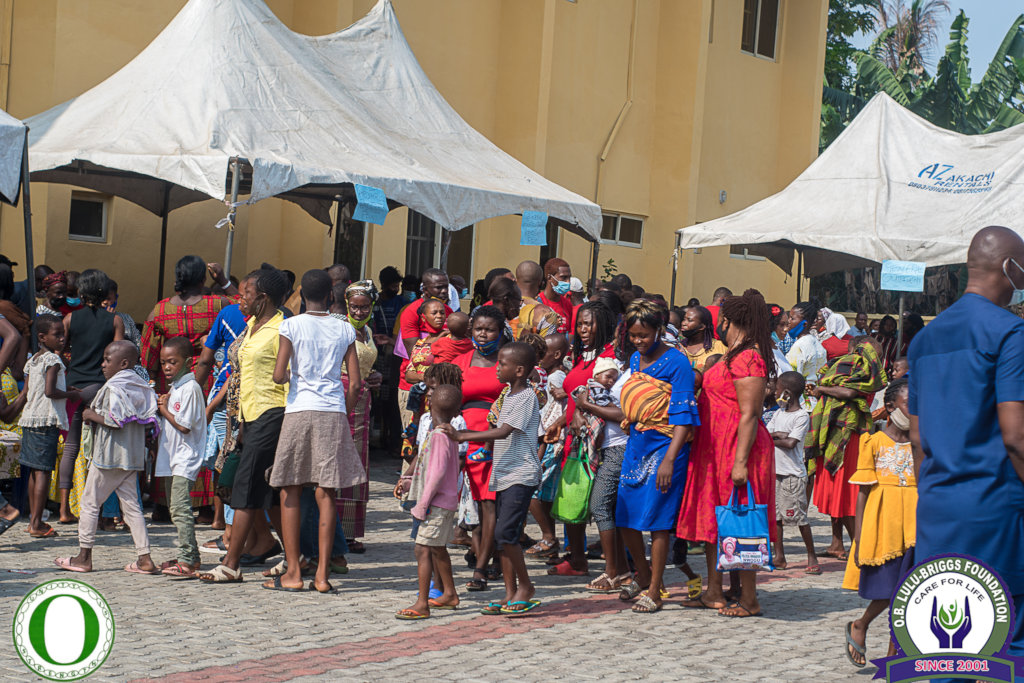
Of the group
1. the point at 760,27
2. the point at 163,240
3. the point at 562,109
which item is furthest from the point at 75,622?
the point at 760,27

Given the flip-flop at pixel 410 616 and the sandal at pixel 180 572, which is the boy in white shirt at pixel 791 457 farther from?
the sandal at pixel 180 572

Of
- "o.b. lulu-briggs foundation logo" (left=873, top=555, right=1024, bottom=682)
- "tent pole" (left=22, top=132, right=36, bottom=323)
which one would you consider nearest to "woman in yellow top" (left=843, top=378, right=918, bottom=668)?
"o.b. lulu-briggs foundation logo" (left=873, top=555, right=1024, bottom=682)

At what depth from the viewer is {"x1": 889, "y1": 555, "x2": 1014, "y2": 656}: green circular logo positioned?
4.32 meters

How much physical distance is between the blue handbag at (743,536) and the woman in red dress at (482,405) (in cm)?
139

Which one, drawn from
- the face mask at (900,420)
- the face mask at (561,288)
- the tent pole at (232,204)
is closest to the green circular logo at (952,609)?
the face mask at (900,420)

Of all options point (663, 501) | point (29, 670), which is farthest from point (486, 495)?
point (29, 670)

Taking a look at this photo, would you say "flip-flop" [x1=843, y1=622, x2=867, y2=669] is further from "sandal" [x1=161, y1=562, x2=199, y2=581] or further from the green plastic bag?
"sandal" [x1=161, y1=562, x2=199, y2=581]

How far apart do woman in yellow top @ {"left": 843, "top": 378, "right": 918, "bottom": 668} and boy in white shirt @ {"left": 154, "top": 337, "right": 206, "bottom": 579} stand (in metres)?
3.86

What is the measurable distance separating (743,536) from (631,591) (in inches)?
34.9

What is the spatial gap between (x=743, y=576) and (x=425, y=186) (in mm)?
5237

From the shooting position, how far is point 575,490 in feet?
25.8

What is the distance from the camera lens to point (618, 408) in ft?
24.9

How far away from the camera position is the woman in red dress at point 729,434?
7.10 metres

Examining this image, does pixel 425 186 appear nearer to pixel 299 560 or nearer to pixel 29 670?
pixel 299 560
